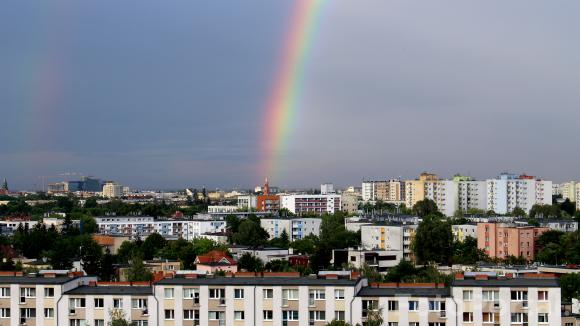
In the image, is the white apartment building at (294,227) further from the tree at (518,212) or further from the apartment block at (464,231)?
the tree at (518,212)

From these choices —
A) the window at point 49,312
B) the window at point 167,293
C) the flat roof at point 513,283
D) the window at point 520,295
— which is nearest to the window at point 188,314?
the window at point 167,293

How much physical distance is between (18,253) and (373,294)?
3285 centimetres

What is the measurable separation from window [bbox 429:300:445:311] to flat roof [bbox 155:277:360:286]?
1582 mm

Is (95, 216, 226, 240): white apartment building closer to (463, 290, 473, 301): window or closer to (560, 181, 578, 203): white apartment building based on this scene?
(463, 290, 473, 301): window

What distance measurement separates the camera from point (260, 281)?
59.7 ft

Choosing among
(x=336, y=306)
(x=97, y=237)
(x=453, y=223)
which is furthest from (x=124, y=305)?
(x=453, y=223)

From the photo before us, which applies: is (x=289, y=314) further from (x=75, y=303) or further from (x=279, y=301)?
(x=75, y=303)

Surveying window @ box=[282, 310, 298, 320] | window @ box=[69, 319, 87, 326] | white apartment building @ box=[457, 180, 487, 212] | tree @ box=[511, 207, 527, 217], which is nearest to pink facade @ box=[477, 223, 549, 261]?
window @ box=[282, 310, 298, 320]

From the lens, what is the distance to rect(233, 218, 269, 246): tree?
55531mm

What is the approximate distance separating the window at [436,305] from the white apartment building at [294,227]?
4696cm

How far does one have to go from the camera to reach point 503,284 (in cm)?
1719

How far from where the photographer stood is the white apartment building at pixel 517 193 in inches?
3447

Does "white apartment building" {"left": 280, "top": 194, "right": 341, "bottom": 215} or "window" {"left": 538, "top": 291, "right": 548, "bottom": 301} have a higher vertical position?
"window" {"left": 538, "top": 291, "right": 548, "bottom": 301}

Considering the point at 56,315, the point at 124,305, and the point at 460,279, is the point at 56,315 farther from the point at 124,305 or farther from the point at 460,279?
the point at 460,279
